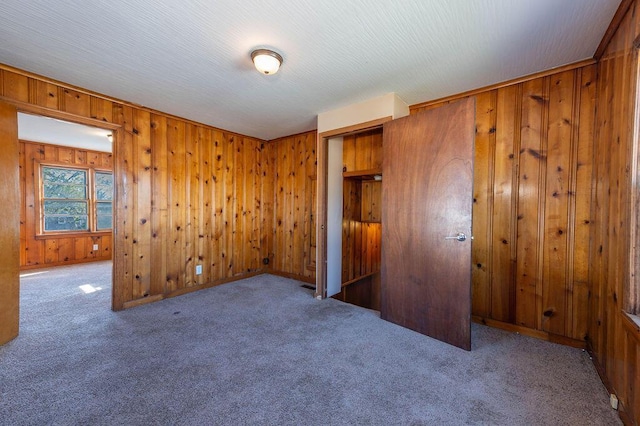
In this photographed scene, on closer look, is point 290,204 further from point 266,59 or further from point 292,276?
point 266,59

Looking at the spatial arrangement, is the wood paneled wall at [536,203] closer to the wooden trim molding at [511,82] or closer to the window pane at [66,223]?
the wooden trim molding at [511,82]

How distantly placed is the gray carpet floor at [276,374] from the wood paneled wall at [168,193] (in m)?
0.74

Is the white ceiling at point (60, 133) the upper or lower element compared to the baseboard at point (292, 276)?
upper

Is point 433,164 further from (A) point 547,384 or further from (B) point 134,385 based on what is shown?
(B) point 134,385

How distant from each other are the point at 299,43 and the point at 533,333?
3279 millimetres

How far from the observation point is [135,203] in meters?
3.21

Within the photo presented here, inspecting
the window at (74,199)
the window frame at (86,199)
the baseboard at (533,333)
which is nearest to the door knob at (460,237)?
the baseboard at (533,333)

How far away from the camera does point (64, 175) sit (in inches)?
210

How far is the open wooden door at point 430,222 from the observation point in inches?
86.5

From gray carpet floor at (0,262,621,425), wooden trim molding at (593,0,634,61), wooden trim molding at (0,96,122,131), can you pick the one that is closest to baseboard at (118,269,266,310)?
gray carpet floor at (0,262,621,425)

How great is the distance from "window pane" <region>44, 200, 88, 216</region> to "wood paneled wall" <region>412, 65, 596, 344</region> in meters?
7.39

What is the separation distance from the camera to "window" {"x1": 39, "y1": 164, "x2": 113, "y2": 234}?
512 centimetres

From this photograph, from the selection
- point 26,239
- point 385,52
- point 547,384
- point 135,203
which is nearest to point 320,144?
point 385,52

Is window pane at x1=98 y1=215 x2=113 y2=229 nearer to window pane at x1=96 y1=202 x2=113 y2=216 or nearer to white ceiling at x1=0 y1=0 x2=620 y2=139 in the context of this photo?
window pane at x1=96 y1=202 x2=113 y2=216
